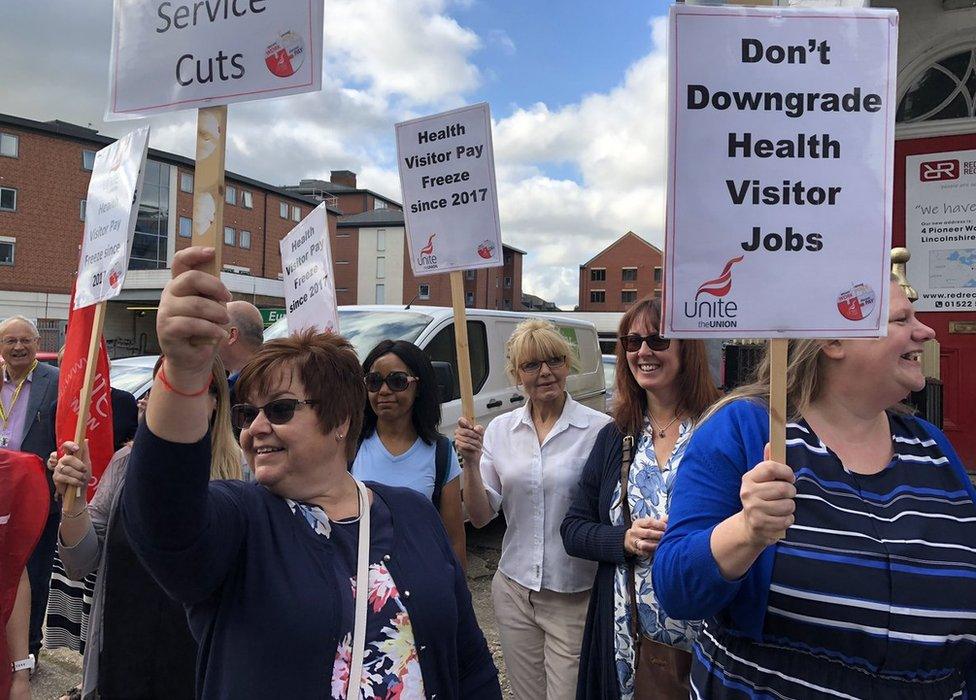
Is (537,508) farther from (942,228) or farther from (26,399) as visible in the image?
(942,228)

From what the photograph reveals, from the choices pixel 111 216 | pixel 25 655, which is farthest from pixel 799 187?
pixel 25 655

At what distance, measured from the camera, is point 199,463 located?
134cm

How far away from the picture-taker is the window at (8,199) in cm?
3722

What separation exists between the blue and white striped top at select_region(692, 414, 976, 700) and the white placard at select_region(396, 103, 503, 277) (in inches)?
83.7

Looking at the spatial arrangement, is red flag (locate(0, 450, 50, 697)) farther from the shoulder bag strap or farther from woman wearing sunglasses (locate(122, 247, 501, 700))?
the shoulder bag strap

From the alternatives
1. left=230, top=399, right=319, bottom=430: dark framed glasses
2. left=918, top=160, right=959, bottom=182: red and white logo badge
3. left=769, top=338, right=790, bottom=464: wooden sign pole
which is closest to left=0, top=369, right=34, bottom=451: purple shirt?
left=230, top=399, right=319, bottom=430: dark framed glasses

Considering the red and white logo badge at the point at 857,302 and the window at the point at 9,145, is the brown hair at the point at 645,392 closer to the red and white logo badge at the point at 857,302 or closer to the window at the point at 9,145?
the red and white logo badge at the point at 857,302

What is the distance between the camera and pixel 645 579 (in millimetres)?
2584

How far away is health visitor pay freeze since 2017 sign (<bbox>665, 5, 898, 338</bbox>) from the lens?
5.34ft

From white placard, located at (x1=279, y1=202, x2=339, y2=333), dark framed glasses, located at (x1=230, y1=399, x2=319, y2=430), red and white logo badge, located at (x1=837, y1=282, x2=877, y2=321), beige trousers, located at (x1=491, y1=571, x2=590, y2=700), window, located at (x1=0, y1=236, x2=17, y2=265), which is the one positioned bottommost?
beige trousers, located at (x1=491, y1=571, x2=590, y2=700)

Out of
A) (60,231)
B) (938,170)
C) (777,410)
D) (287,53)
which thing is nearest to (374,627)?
(777,410)

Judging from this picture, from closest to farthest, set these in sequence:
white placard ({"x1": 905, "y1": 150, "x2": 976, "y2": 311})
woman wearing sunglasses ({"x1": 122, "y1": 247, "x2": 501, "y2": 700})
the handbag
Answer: woman wearing sunglasses ({"x1": 122, "y1": 247, "x2": 501, "y2": 700})
the handbag
white placard ({"x1": 905, "y1": 150, "x2": 976, "y2": 311})

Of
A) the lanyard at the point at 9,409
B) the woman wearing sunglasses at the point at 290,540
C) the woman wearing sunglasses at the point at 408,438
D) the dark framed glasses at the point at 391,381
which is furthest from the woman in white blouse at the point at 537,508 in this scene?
the lanyard at the point at 9,409

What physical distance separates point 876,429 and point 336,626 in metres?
1.45
